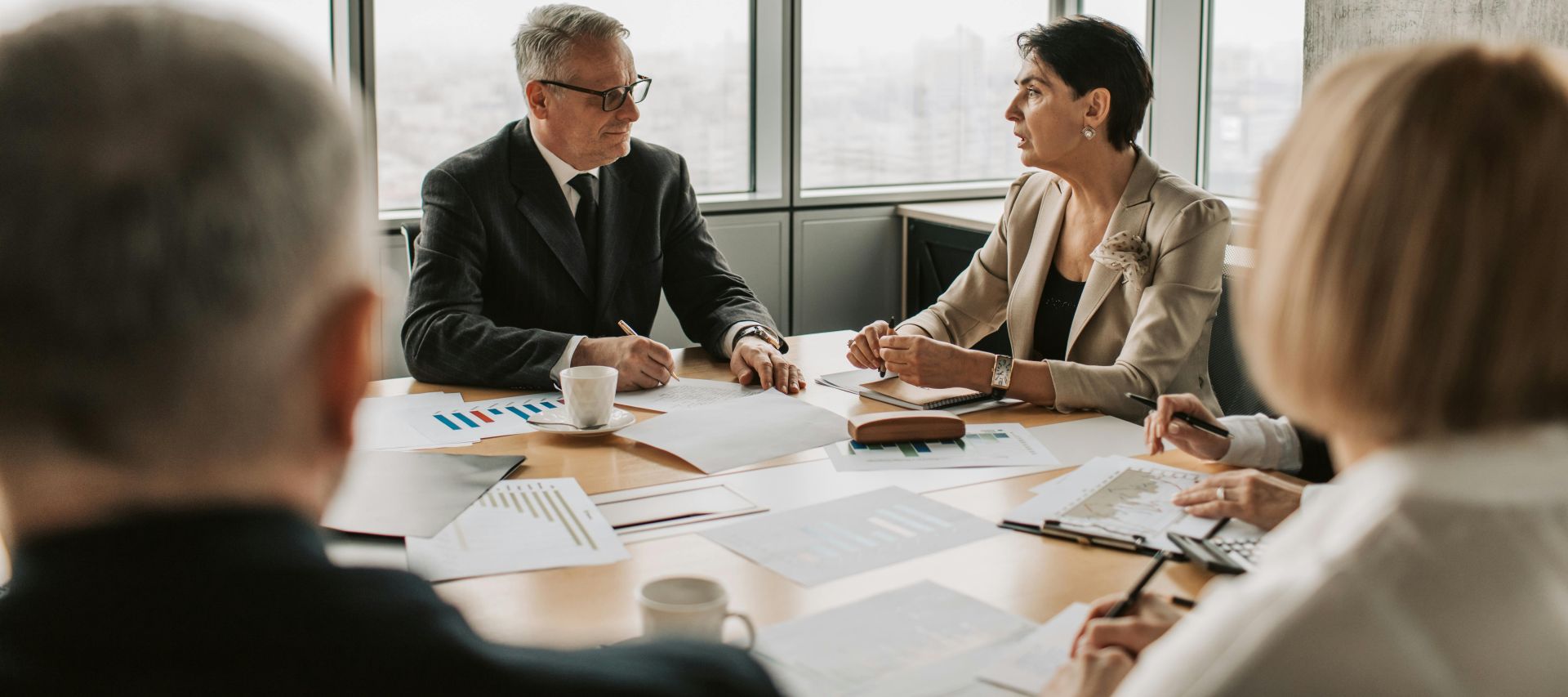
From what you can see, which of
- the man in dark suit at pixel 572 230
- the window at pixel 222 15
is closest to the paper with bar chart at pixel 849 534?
the man in dark suit at pixel 572 230

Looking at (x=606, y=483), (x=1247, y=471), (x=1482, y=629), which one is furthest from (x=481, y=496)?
(x=1482, y=629)

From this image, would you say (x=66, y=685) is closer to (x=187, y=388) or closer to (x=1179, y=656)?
(x=187, y=388)

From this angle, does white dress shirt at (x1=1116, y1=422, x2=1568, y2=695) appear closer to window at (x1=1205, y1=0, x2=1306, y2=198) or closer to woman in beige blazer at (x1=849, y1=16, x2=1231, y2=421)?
woman in beige blazer at (x1=849, y1=16, x2=1231, y2=421)

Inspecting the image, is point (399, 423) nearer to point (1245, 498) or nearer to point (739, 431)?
point (739, 431)

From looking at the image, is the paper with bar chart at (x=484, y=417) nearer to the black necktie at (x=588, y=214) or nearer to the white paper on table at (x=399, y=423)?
the white paper on table at (x=399, y=423)

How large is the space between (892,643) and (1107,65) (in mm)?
1798

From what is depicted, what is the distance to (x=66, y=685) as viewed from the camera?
20.6 inches

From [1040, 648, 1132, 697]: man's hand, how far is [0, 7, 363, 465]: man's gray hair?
72cm

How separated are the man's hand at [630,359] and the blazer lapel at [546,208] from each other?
1.42 feet

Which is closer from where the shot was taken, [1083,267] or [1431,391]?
[1431,391]

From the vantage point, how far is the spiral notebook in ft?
7.14

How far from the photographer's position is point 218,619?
0.53m

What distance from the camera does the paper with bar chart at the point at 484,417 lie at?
6.55 feet

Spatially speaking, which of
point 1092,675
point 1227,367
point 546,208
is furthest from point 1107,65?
point 1092,675
